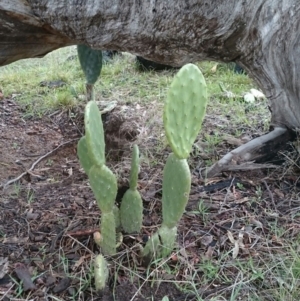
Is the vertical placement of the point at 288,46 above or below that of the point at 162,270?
above

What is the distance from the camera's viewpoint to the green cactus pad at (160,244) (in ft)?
4.74

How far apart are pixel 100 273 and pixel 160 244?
187 millimetres

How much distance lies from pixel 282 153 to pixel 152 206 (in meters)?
0.59

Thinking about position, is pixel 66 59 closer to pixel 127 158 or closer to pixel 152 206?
pixel 127 158

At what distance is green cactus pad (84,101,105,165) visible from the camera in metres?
1.26

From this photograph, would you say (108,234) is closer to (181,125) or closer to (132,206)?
(132,206)

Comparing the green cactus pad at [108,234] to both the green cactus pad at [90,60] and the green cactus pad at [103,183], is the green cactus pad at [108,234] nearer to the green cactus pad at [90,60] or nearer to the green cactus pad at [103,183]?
the green cactus pad at [103,183]

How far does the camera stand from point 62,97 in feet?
10.0

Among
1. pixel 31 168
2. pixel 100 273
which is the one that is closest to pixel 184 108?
pixel 100 273

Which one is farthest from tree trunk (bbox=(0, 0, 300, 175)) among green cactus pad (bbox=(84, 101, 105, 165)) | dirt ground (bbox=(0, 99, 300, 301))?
Result: green cactus pad (bbox=(84, 101, 105, 165))

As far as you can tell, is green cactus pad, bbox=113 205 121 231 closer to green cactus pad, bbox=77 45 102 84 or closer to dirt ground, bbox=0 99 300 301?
dirt ground, bbox=0 99 300 301

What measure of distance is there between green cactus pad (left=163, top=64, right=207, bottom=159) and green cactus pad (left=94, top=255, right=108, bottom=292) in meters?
0.34

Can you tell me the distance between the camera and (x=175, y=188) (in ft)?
4.56

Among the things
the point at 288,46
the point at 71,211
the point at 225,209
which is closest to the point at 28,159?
the point at 71,211
